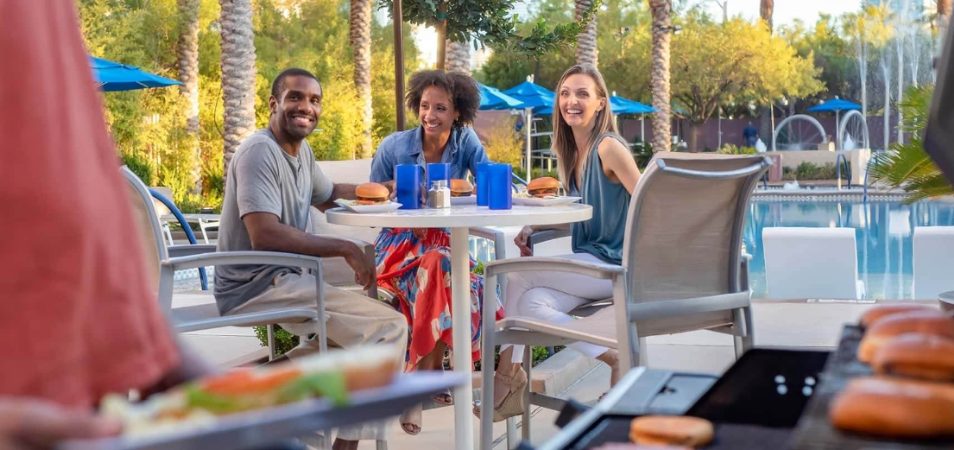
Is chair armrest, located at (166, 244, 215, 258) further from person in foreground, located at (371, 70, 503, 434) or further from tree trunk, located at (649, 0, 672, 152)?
tree trunk, located at (649, 0, 672, 152)

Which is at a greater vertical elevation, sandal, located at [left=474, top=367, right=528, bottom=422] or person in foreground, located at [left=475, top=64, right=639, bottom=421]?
person in foreground, located at [left=475, top=64, right=639, bottom=421]

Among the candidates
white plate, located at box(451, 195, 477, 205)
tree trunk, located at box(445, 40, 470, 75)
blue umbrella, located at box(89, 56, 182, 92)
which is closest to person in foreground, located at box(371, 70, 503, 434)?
white plate, located at box(451, 195, 477, 205)

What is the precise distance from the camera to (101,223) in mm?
1211

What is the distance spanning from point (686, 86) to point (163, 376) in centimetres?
3758

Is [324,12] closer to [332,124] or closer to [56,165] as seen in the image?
[332,124]

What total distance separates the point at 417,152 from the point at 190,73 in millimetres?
18154

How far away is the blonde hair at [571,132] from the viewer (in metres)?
4.86

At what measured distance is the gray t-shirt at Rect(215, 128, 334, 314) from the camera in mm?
3953

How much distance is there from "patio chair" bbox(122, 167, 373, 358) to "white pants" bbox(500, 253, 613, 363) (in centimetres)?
73

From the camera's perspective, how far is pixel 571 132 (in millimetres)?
5039

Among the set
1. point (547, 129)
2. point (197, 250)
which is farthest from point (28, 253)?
point (547, 129)

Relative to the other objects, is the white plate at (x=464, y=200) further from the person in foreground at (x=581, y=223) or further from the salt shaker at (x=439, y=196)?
the salt shaker at (x=439, y=196)

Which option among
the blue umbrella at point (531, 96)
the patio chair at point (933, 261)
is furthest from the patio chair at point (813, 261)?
the blue umbrella at point (531, 96)

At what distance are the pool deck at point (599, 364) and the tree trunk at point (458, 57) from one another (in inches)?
305
